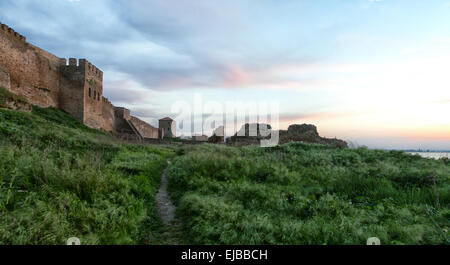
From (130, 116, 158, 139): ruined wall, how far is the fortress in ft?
16.4

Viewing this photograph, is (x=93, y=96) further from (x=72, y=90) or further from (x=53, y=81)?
(x=53, y=81)

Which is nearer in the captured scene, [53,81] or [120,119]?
[53,81]

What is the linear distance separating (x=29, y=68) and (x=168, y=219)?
1082 inches

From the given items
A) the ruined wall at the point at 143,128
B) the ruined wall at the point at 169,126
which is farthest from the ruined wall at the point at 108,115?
the ruined wall at the point at 169,126

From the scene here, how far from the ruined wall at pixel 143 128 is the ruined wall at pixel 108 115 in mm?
4419

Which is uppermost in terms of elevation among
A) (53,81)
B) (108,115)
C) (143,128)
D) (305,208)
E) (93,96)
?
(53,81)

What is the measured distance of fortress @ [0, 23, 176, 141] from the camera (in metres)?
20.8

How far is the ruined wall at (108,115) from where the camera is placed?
114 ft

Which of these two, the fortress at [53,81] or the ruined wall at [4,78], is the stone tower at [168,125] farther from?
the ruined wall at [4,78]


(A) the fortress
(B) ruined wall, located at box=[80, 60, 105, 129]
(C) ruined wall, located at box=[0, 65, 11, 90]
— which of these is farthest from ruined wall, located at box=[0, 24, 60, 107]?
(B) ruined wall, located at box=[80, 60, 105, 129]

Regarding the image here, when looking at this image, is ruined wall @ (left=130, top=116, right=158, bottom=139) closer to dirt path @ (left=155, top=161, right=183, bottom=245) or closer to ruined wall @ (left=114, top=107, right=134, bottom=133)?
ruined wall @ (left=114, top=107, right=134, bottom=133)

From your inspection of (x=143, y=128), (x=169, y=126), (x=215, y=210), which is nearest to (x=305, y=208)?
(x=215, y=210)

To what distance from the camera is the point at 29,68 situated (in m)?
23.2
